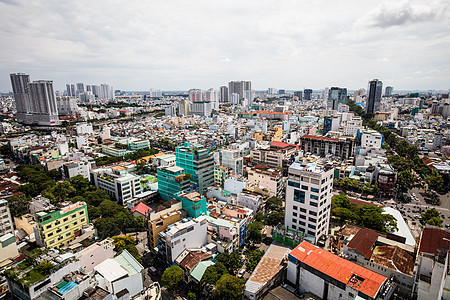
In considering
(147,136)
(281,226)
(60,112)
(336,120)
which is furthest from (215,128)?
(60,112)

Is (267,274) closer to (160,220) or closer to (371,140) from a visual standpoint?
(160,220)

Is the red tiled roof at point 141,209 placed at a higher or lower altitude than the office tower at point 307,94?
lower

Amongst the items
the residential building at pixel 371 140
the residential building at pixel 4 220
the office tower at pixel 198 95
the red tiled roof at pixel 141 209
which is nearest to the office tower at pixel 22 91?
the office tower at pixel 198 95

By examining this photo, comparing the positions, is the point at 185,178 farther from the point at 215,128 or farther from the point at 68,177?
the point at 215,128

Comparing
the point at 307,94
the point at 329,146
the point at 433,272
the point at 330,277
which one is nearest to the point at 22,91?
the point at 329,146

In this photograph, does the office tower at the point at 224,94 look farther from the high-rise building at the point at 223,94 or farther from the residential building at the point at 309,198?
the residential building at the point at 309,198

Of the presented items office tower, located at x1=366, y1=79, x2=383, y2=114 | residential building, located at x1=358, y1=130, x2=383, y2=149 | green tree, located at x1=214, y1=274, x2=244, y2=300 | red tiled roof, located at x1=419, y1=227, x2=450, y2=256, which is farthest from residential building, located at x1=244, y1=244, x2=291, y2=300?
office tower, located at x1=366, y1=79, x2=383, y2=114

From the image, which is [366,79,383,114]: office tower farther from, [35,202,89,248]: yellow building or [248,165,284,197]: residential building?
[35,202,89,248]: yellow building
